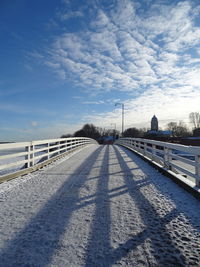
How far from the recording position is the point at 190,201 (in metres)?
3.63

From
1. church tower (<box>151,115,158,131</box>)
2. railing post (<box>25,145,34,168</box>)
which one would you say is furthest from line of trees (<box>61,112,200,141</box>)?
railing post (<box>25,145,34,168</box>)

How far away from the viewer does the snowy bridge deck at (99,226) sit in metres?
1.99

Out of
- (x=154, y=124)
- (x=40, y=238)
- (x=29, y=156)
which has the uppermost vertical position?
(x=154, y=124)

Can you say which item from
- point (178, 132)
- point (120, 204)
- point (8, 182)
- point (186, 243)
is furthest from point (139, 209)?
point (178, 132)

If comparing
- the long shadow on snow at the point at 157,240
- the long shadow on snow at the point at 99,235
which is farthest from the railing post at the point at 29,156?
the long shadow on snow at the point at 157,240

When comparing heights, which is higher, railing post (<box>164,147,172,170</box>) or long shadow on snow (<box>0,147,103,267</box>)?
railing post (<box>164,147,172,170</box>)

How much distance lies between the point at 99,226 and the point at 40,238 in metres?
0.86

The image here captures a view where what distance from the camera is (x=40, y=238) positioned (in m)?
2.34

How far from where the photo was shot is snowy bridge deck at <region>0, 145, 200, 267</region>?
Result: 1.99m

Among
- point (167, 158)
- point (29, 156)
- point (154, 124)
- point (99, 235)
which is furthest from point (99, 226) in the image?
point (154, 124)

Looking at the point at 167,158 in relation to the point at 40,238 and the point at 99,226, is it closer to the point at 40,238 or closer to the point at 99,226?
the point at 99,226

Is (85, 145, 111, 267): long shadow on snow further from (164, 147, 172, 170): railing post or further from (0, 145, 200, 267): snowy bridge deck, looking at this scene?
(164, 147, 172, 170): railing post

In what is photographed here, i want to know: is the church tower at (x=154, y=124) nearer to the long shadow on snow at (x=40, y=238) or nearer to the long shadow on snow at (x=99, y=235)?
the long shadow on snow at (x=99, y=235)

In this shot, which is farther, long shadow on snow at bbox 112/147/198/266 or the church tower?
the church tower
